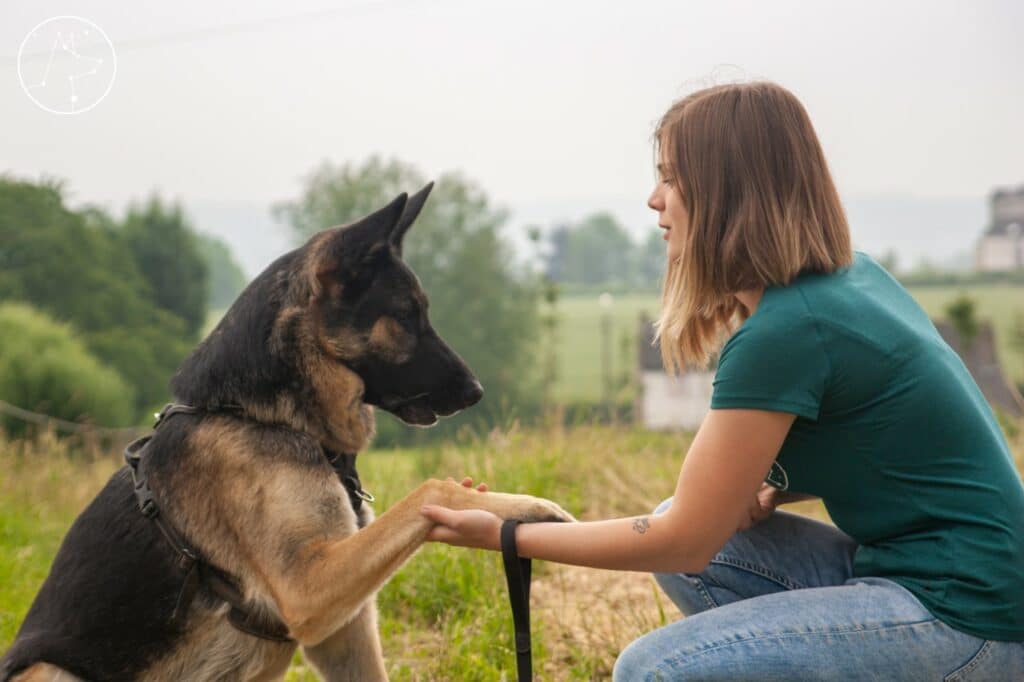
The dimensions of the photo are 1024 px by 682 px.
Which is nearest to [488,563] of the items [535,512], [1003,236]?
[535,512]

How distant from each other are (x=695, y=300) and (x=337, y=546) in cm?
122

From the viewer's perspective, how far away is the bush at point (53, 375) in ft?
47.4

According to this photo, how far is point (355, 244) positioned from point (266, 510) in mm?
870

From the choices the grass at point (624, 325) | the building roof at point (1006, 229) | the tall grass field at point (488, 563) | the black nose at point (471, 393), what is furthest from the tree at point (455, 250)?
the black nose at point (471, 393)

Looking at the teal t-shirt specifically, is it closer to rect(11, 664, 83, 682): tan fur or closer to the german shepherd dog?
the german shepherd dog

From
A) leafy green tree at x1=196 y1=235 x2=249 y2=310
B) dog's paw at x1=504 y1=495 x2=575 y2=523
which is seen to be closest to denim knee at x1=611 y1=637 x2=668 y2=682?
dog's paw at x1=504 y1=495 x2=575 y2=523

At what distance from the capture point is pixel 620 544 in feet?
7.70

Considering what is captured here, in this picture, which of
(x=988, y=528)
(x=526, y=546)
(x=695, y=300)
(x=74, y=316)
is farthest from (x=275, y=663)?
(x=74, y=316)

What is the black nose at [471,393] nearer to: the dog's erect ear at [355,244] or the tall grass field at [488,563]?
the dog's erect ear at [355,244]

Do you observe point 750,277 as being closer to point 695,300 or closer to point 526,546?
point 695,300

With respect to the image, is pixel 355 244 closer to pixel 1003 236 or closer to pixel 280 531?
pixel 280 531

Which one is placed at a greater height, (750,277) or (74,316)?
(750,277)

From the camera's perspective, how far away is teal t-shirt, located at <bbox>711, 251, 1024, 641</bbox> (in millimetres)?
2178

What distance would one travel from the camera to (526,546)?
2451 mm
